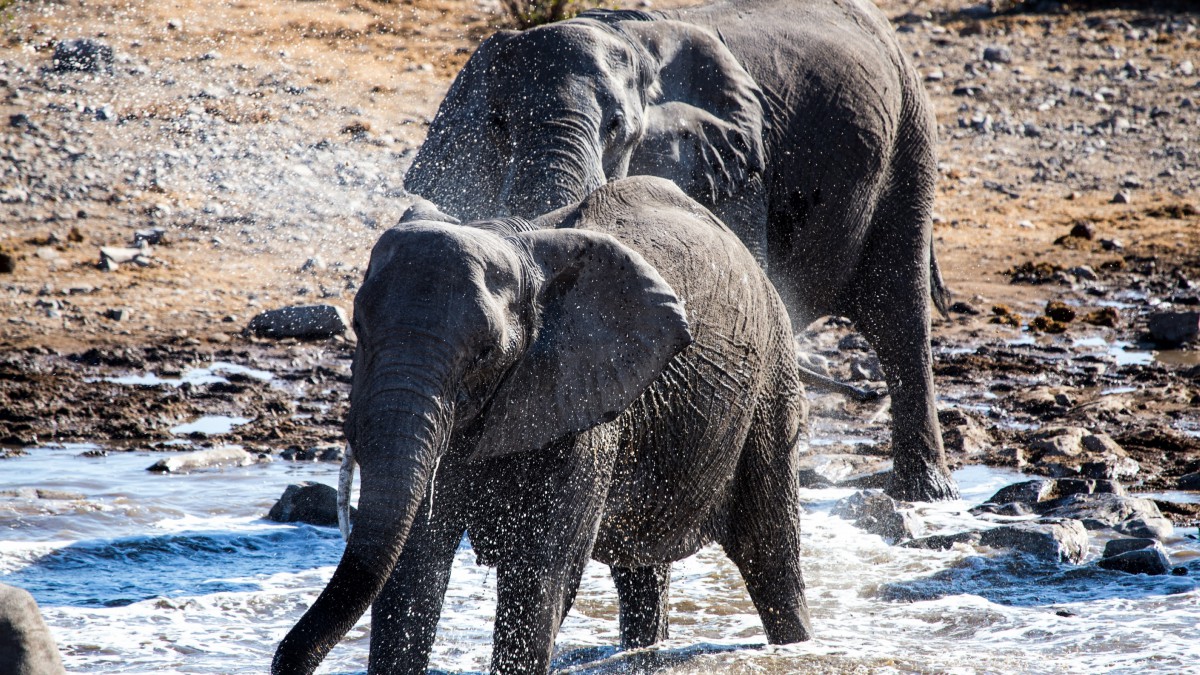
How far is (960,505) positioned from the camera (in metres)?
7.82

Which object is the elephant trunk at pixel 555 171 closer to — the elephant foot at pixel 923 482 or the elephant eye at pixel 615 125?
the elephant eye at pixel 615 125

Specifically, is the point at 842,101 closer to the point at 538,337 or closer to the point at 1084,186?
the point at 538,337

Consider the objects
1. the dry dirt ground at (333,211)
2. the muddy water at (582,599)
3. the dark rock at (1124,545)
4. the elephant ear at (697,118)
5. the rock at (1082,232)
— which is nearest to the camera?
the muddy water at (582,599)

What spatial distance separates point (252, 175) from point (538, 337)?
934 centimetres

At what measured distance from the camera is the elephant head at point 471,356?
324 centimetres

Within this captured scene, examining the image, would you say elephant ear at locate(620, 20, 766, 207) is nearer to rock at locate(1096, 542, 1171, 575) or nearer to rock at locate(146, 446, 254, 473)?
rock at locate(1096, 542, 1171, 575)

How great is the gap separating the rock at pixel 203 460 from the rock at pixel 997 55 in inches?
509

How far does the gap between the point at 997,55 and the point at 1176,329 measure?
8.43 metres

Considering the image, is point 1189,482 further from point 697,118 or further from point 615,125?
point 615,125

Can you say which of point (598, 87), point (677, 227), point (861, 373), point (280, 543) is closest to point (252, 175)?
point (861, 373)

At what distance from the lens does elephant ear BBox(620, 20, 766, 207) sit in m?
6.48

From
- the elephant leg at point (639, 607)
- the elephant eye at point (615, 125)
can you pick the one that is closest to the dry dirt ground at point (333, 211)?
the elephant eye at point (615, 125)

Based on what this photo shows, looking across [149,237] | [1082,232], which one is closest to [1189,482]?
[1082,232]

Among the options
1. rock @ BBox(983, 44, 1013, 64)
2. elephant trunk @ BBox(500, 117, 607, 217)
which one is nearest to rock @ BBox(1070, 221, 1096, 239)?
Result: rock @ BBox(983, 44, 1013, 64)
